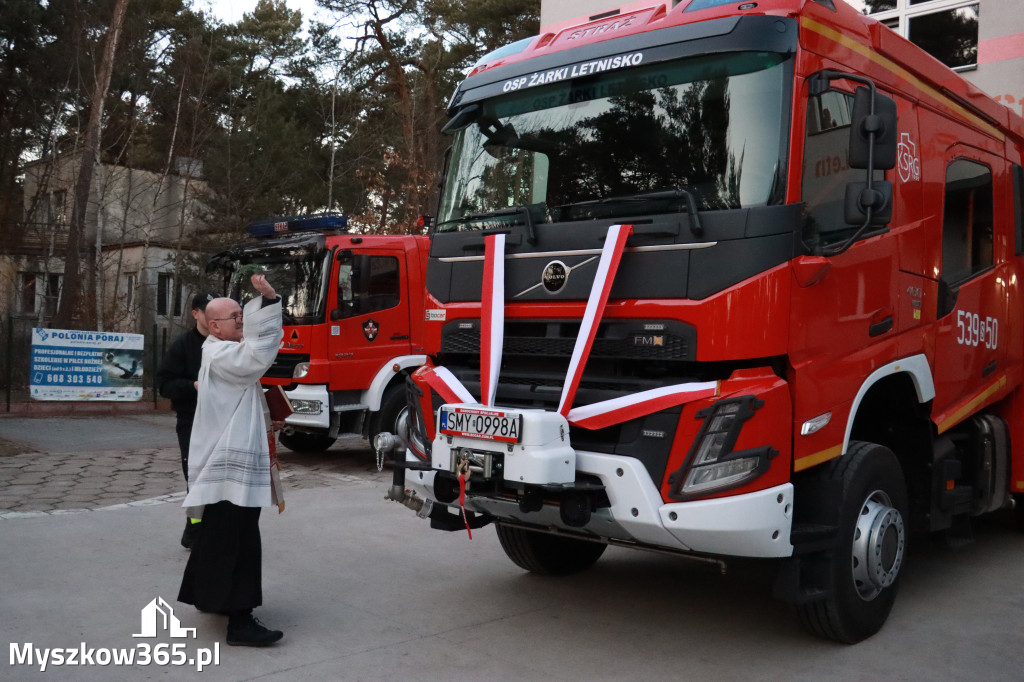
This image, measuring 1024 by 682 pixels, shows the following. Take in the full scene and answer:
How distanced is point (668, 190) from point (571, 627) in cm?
240

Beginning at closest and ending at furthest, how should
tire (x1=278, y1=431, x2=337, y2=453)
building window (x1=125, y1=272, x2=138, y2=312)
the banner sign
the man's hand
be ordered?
1. the man's hand
2. tire (x1=278, y1=431, x2=337, y2=453)
3. the banner sign
4. building window (x1=125, y1=272, x2=138, y2=312)

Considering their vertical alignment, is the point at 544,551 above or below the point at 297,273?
below

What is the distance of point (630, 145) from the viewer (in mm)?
4801

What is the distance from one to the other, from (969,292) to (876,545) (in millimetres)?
Answer: 1993

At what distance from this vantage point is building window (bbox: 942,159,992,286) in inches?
222

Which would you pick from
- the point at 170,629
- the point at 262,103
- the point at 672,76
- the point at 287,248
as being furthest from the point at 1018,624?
the point at 262,103

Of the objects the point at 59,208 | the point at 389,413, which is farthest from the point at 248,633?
the point at 59,208

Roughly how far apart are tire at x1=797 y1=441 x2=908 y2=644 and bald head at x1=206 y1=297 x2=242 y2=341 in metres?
3.08

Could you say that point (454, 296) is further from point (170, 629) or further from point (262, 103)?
point (262, 103)

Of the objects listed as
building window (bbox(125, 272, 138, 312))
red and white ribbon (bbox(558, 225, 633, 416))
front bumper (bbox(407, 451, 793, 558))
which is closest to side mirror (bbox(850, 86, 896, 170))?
red and white ribbon (bbox(558, 225, 633, 416))

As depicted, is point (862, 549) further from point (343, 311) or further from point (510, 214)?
point (343, 311)

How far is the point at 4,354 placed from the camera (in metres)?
16.6

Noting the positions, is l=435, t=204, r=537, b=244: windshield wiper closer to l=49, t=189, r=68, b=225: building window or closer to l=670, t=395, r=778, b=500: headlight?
l=670, t=395, r=778, b=500: headlight

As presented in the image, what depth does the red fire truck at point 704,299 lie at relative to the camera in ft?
13.9
